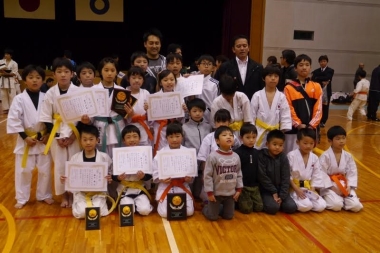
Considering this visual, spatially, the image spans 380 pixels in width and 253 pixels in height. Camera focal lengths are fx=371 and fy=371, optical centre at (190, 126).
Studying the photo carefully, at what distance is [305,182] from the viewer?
13.2 ft

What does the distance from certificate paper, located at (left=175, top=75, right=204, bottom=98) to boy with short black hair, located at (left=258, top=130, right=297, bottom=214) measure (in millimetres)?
929

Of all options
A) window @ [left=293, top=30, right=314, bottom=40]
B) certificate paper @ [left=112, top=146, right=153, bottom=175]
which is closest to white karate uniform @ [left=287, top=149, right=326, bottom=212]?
certificate paper @ [left=112, top=146, right=153, bottom=175]

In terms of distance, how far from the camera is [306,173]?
13.2ft

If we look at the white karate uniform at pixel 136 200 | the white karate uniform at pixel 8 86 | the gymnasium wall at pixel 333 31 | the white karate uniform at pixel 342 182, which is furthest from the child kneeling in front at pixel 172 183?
the gymnasium wall at pixel 333 31

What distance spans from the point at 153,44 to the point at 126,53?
1080cm

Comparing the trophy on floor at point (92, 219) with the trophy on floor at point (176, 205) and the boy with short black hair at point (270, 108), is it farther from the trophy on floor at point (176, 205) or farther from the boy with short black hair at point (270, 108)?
the boy with short black hair at point (270, 108)

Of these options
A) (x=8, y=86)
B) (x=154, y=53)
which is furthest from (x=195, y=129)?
(x=8, y=86)

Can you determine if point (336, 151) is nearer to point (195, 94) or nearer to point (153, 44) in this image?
point (195, 94)

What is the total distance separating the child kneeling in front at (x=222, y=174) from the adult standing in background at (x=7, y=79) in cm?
842

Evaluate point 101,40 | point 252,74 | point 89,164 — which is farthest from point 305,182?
point 101,40

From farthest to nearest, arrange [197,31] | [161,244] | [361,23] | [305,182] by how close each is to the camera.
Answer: [197,31], [361,23], [305,182], [161,244]

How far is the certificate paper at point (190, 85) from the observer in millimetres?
4117

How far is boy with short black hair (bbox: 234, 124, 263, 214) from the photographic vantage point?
3879 mm

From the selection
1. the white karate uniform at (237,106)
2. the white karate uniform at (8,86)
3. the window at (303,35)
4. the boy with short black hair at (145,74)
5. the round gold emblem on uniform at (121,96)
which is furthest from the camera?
the window at (303,35)
